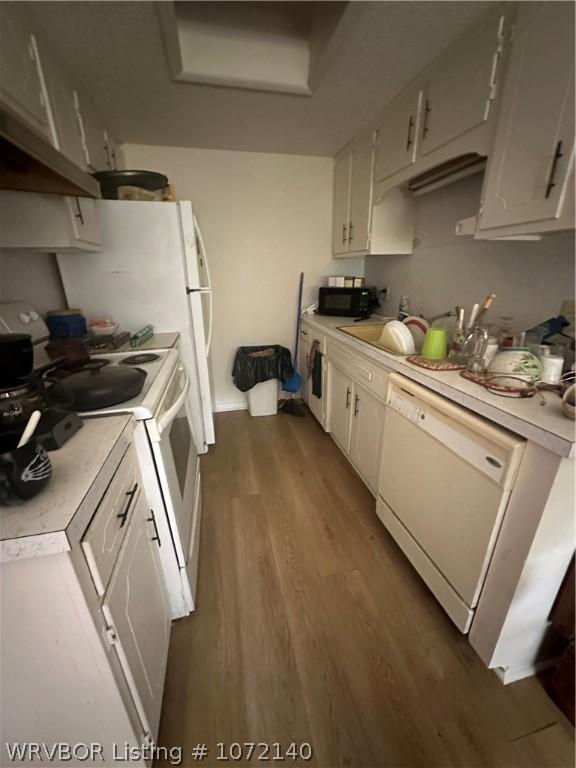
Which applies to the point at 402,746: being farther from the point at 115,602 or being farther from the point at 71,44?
the point at 71,44

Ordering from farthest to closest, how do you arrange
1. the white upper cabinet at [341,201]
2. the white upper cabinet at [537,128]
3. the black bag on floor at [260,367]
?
the black bag on floor at [260,367], the white upper cabinet at [341,201], the white upper cabinet at [537,128]

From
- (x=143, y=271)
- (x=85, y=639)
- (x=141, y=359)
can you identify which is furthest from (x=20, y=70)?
(x=85, y=639)

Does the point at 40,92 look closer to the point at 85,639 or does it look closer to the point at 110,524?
the point at 110,524

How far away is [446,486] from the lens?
1154mm

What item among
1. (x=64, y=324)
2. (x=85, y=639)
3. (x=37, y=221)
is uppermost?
(x=37, y=221)

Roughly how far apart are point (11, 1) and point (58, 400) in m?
1.40

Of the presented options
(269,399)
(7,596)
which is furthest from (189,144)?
(7,596)

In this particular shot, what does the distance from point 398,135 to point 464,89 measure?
1.63ft

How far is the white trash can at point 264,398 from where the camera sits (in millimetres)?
2859

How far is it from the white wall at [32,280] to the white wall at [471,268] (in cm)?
243

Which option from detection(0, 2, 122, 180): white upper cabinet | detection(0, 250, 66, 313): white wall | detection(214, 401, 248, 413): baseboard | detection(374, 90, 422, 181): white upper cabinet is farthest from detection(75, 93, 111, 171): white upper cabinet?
detection(214, 401, 248, 413): baseboard

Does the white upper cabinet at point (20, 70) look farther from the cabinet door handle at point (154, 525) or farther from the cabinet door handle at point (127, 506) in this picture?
the cabinet door handle at point (154, 525)

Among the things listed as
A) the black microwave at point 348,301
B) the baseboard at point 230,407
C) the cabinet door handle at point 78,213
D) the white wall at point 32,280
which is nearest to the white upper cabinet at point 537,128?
the black microwave at point 348,301

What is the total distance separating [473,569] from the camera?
1.07 m
